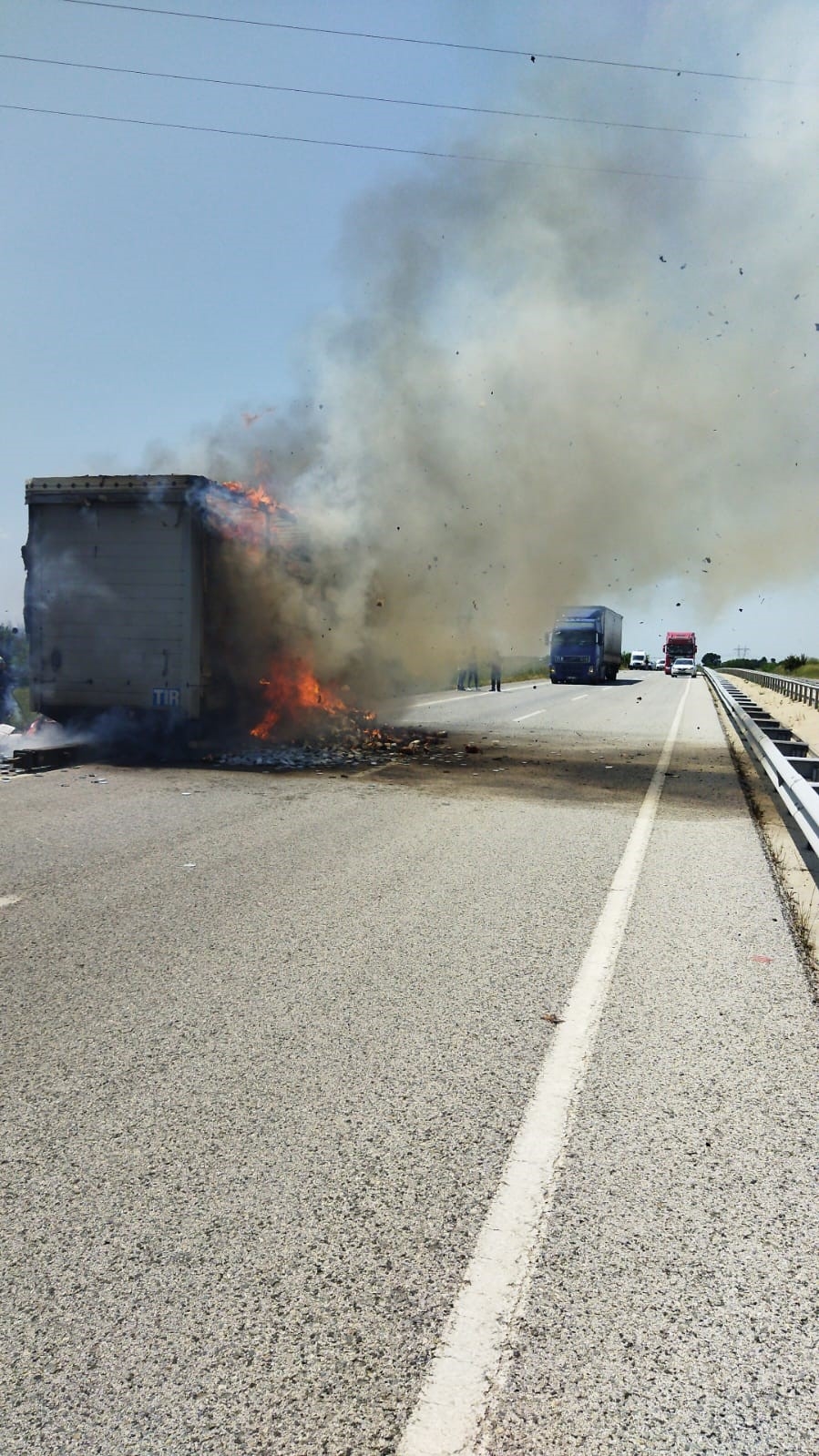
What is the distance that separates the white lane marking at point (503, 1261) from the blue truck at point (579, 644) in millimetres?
39574

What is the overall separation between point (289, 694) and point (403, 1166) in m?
12.7

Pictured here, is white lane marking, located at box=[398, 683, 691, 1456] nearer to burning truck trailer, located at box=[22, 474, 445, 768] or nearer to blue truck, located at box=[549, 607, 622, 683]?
burning truck trailer, located at box=[22, 474, 445, 768]

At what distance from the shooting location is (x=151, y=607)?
1338cm

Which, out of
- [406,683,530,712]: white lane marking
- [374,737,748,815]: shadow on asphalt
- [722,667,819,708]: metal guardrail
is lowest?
[374,737,748,815]: shadow on asphalt

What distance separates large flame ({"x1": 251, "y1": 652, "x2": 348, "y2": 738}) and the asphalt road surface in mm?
8223

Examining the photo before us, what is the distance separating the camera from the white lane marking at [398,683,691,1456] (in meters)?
2.10

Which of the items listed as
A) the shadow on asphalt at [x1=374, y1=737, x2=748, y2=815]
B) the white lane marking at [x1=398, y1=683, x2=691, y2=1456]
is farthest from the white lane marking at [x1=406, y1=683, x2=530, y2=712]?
the white lane marking at [x1=398, y1=683, x2=691, y2=1456]

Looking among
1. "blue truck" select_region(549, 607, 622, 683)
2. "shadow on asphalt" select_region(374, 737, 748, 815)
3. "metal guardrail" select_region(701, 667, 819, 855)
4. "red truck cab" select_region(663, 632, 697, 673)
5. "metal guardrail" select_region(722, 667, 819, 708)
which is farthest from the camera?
"red truck cab" select_region(663, 632, 697, 673)

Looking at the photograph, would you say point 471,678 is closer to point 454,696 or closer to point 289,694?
point 454,696

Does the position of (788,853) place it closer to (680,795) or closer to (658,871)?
(658,871)

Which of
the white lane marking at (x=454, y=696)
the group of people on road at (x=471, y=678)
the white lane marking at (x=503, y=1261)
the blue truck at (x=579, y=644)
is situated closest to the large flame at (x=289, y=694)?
the white lane marking at (x=454, y=696)

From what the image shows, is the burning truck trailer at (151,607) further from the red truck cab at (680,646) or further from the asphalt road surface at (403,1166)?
the red truck cab at (680,646)

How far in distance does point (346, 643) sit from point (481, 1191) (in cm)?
1381

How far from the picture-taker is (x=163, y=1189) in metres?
2.96
